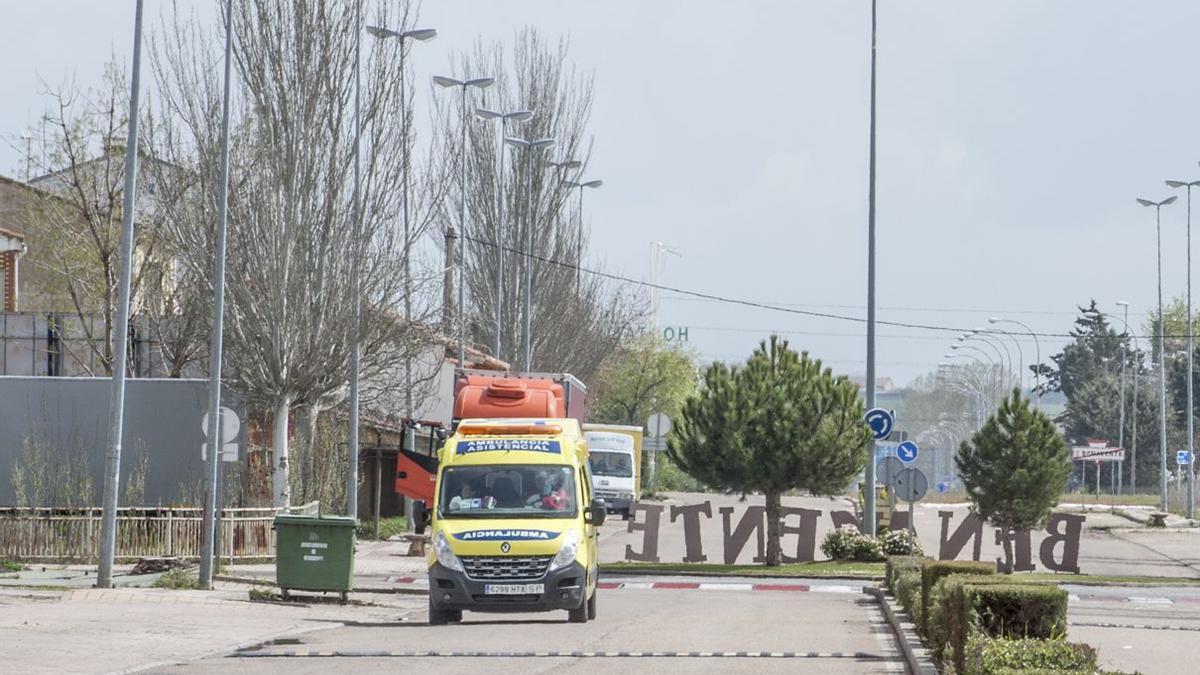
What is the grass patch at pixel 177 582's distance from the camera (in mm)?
27391

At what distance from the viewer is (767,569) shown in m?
39.2

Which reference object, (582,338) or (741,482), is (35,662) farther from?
(582,338)

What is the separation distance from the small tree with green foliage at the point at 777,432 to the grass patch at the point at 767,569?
1.05m

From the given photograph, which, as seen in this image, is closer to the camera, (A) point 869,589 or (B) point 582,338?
(A) point 869,589

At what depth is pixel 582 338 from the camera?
2904 inches

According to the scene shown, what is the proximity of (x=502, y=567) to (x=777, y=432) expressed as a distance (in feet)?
62.1

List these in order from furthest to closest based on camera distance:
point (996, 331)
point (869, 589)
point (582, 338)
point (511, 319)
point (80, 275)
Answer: point (996, 331), point (582, 338), point (511, 319), point (80, 275), point (869, 589)

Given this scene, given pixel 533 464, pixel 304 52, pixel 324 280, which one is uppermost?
pixel 304 52

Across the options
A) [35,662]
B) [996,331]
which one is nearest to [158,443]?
[35,662]

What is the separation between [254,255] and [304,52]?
4462 millimetres

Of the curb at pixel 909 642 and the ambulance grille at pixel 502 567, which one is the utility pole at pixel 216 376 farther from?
the curb at pixel 909 642

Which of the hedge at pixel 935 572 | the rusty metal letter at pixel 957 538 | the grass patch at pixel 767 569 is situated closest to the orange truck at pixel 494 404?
the grass patch at pixel 767 569

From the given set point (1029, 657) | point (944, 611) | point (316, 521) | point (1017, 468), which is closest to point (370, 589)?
point (316, 521)

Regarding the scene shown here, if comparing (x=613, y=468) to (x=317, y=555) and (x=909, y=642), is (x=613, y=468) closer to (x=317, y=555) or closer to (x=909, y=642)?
(x=317, y=555)
